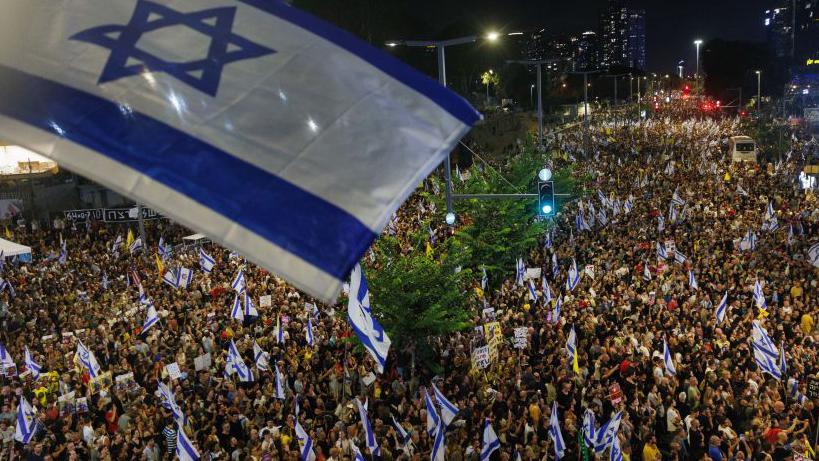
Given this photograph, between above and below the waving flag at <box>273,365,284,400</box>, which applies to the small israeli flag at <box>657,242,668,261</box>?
below

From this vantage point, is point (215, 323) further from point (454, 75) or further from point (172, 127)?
point (454, 75)

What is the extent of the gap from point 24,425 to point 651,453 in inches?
434

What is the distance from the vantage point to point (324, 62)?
180 inches

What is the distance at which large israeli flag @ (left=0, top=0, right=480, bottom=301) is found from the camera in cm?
413

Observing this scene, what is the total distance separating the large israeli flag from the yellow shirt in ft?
27.1

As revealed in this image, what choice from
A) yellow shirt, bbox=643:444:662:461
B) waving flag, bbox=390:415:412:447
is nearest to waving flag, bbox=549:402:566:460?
yellow shirt, bbox=643:444:662:461

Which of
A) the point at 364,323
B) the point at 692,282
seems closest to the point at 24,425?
the point at 364,323

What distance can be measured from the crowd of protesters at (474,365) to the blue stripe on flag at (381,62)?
7.60 metres

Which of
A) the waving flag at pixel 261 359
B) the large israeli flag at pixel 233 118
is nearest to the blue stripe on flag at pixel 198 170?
the large israeli flag at pixel 233 118

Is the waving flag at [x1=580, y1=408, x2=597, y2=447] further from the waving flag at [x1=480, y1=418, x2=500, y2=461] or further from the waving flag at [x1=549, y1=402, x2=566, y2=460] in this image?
the waving flag at [x1=480, y1=418, x2=500, y2=461]

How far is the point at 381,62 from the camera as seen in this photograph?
4699 mm

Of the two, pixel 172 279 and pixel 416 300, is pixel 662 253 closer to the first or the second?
pixel 416 300

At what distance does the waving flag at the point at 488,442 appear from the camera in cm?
1117

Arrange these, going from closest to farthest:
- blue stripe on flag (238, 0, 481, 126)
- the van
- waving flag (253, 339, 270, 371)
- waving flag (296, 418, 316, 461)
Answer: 1. blue stripe on flag (238, 0, 481, 126)
2. waving flag (296, 418, 316, 461)
3. waving flag (253, 339, 270, 371)
4. the van
